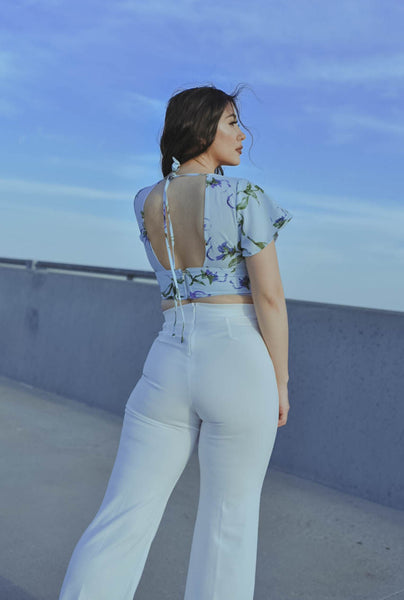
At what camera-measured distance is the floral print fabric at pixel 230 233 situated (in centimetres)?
173

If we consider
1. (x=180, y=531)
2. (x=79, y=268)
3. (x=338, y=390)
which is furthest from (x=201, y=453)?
(x=79, y=268)

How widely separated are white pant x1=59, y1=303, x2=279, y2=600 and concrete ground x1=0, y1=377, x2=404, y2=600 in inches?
38.2

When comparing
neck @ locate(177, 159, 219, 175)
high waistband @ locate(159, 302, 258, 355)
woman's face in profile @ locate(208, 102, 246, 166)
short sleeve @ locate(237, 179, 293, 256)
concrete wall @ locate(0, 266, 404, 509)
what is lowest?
concrete wall @ locate(0, 266, 404, 509)

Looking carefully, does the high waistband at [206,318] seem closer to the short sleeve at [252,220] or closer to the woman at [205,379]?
the woman at [205,379]

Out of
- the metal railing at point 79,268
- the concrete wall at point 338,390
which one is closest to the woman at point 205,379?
the concrete wall at point 338,390

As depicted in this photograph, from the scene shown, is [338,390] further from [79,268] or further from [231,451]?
[79,268]

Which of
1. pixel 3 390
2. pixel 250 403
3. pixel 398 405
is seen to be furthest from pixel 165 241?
pixel 3 390

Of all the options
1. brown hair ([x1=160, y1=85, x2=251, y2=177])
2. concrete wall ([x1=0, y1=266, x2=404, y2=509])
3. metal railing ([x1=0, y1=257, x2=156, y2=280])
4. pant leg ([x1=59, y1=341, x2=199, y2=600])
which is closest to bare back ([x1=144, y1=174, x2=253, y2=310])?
brown hair ([x1=160, y1=85, x2=251, y2=177])

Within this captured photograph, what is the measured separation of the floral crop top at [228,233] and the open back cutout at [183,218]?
0.5 inches

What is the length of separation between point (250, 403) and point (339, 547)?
190cm

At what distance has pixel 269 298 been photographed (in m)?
1.75

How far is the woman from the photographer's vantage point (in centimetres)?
173

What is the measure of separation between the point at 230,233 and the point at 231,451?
522mm

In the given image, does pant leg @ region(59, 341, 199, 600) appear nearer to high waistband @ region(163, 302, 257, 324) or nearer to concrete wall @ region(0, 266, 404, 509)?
high waistband @ region(163, 302, 257, 324)
